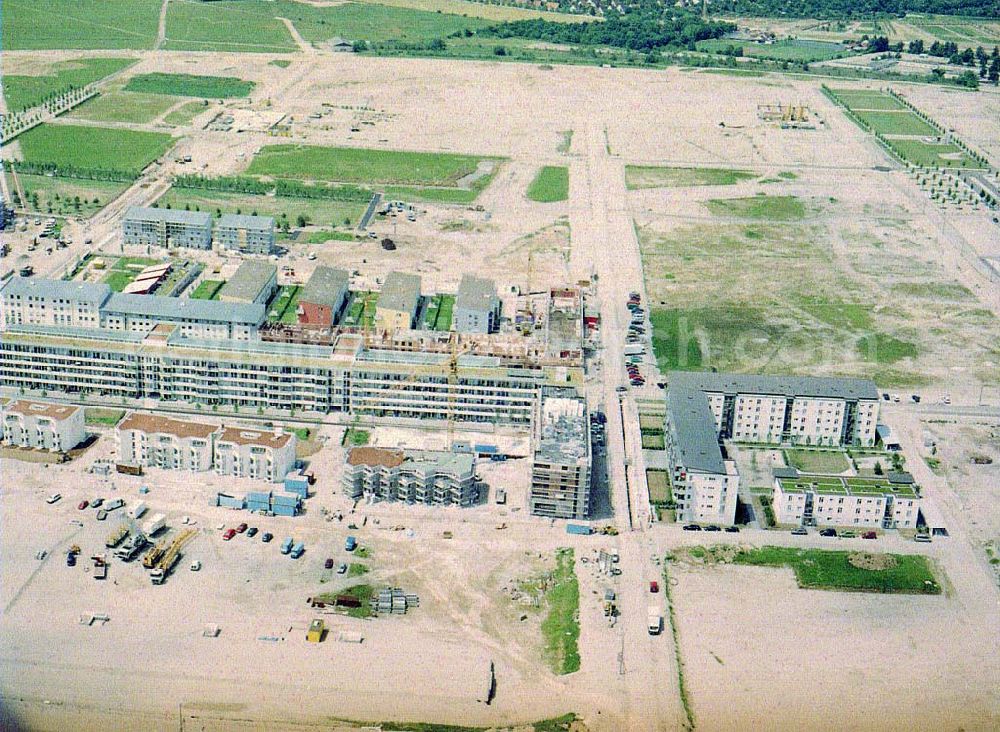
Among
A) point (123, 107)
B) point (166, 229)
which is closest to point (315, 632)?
point (166, 229)

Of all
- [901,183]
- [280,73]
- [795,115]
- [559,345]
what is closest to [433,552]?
[559,345]

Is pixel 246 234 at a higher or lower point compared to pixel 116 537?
higher

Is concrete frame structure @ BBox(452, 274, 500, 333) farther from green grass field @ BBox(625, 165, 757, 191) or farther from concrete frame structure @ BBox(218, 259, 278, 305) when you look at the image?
green grass field @ BBox(625, 165, 757, 191)

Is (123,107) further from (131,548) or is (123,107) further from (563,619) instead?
(563,619)

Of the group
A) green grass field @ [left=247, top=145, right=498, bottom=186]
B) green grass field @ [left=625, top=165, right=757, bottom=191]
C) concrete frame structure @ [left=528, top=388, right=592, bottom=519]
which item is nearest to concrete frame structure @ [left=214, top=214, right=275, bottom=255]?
green grass field @ [left=247, top=145, right=498, bottom=186]

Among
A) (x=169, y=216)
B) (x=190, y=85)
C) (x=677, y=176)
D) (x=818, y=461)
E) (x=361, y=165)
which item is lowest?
(x=818, y=461)

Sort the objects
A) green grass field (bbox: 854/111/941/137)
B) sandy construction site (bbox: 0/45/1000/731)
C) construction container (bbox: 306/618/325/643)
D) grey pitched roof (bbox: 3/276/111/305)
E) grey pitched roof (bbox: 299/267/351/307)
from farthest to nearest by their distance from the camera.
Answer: green grass field (bbox: 854/111/941/137) → grey pitched roof (bbox: 299/267/351/307) → grey pitched roof (bbox: 3/276/111/305) → construction container (bbox: 306/618/325/643) → sandy construction site (bbox: 0/45/1000/731)

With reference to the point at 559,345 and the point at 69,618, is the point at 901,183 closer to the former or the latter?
the point at 559,345
